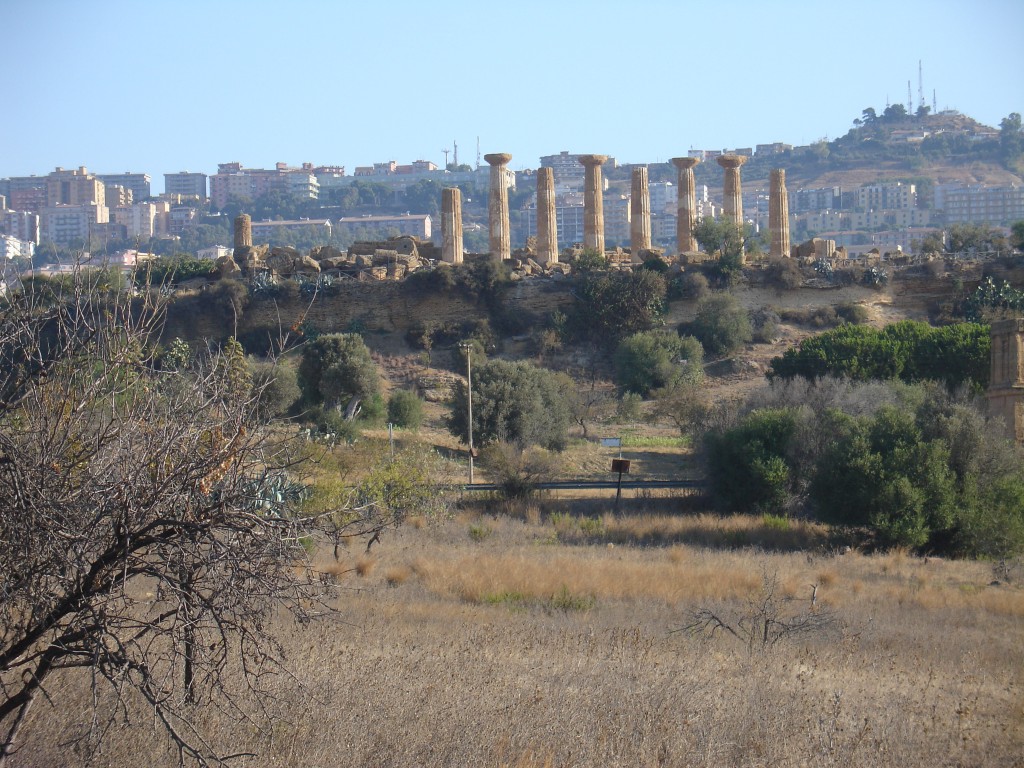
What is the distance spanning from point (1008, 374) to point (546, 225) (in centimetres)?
2809

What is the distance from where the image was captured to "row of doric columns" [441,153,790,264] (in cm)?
5109

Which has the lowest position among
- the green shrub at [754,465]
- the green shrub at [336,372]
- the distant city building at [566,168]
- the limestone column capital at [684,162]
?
the green shrub at [754,465]

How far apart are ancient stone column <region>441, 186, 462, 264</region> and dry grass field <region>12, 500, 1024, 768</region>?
33.4 metres

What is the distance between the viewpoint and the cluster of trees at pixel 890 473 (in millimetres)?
20594

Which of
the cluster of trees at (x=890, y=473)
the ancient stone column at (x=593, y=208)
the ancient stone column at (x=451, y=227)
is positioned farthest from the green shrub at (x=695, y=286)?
the cluster of trees at (x=890, y=473)

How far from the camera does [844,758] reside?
Answer: 8789 millimetres

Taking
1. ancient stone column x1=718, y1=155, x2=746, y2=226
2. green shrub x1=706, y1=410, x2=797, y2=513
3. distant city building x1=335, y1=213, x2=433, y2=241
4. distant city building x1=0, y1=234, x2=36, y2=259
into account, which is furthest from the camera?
distant city building x1=335, y1=213, x2=433, y2=241

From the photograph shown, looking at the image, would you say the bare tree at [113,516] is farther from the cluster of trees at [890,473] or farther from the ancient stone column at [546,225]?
the ancient stone column at [546,225]

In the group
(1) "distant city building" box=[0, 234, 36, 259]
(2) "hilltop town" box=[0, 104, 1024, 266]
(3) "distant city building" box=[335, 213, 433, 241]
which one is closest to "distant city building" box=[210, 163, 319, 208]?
(2) "hilltop town" box=[0, 104, 1024, 266]

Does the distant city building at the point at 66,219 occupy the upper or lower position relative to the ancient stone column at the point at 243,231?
upper

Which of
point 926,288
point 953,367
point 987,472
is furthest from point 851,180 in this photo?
point 987,472

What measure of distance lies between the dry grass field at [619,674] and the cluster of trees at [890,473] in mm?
2128

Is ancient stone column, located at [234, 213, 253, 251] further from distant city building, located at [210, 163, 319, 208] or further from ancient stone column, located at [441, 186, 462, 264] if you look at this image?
distant city building, located at [210, 163, 319, 208]

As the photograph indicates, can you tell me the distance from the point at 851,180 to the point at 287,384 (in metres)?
139
